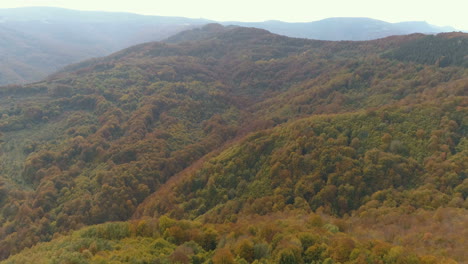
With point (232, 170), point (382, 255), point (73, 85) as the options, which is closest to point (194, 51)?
point (73, 85)

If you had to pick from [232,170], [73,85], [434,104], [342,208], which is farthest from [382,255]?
[73,85]

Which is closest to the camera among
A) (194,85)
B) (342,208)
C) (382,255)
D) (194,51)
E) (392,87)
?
(382,255)

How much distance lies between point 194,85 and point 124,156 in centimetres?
5759

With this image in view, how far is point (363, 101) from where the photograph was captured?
2916 inches

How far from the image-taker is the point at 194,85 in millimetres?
117000

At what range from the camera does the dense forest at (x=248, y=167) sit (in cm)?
2456

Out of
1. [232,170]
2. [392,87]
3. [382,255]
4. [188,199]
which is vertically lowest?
[188,199]

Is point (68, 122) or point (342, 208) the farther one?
point (68, 122)

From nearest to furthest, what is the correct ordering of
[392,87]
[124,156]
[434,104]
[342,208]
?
[342,208]
[434,104]
[124,156]
[392,87]

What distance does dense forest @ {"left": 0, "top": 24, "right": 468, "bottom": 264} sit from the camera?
24.6m

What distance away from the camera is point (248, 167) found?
50.0 metres

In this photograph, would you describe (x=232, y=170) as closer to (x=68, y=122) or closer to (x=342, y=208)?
(x=342, y=208)

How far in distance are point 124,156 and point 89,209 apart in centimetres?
1807

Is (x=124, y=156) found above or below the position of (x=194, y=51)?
below
